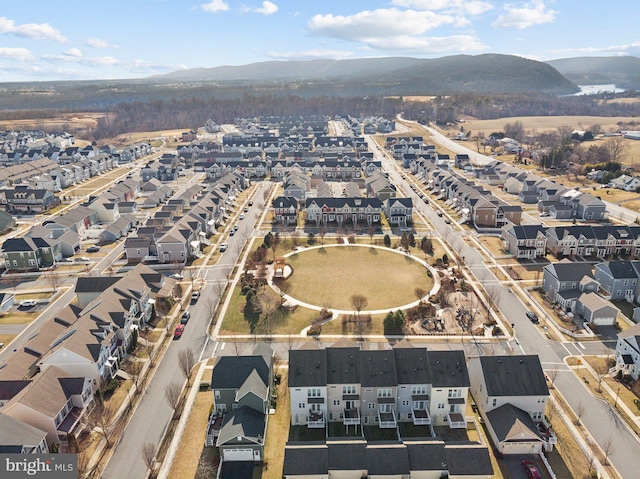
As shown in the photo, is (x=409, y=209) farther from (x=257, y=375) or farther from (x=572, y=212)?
(x=257, y=375)

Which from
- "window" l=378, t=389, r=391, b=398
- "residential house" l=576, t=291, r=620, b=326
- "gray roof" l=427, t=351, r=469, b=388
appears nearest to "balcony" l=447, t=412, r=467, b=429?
"gray roof" l=427, t=351, r=469, b=388

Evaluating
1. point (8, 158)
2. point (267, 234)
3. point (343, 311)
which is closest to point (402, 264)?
point (343, 311)

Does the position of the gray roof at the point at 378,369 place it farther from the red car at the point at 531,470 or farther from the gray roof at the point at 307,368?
the red car at the point at 531,470

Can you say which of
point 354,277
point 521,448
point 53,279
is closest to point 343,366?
point 521,448

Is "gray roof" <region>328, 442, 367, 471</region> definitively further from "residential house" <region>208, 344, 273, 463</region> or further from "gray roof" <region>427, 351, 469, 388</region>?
"gray roof" <region>427, 351, 469, 388</region>

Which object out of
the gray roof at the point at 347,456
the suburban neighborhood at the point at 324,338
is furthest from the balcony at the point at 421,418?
the gray roof at the point at 347,456

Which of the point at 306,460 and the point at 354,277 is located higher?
the point at 306,460

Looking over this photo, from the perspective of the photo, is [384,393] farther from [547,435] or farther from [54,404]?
[54,404]
